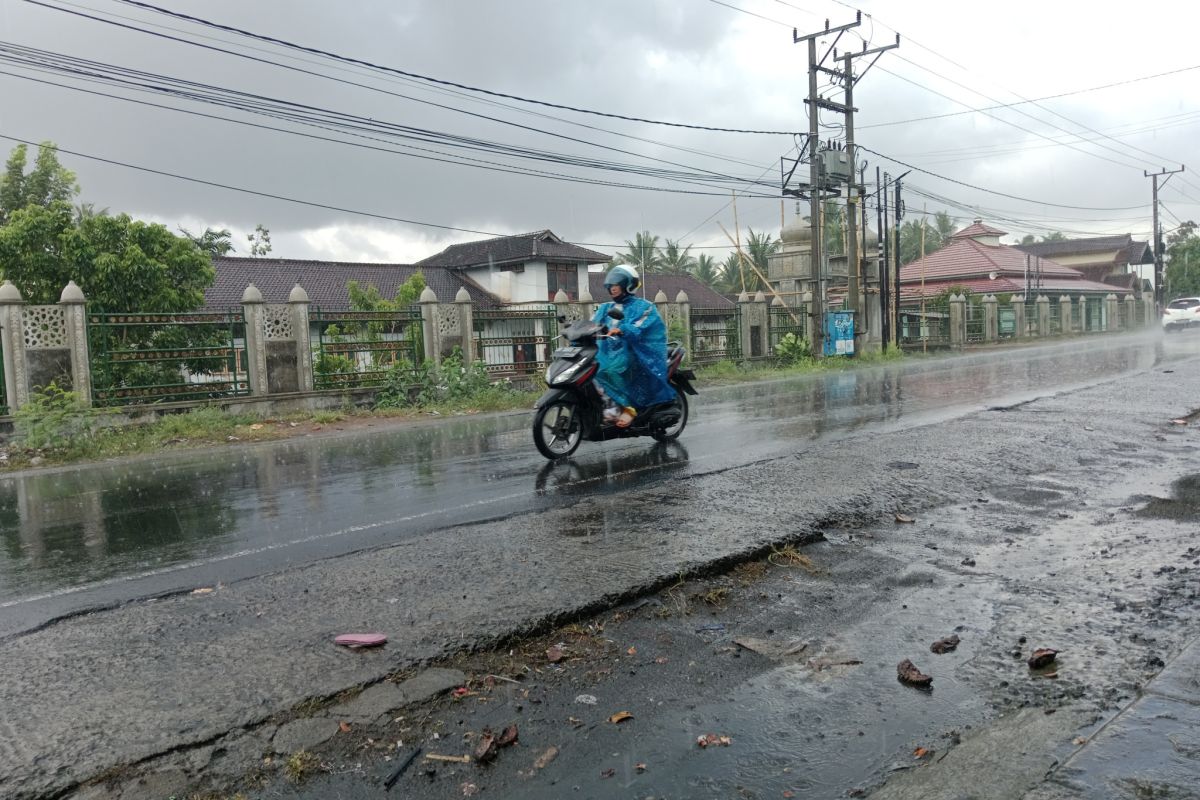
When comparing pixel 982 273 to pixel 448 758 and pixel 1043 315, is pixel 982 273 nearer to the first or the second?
pixel 1043 315

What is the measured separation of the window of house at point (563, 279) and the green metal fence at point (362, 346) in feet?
74.5

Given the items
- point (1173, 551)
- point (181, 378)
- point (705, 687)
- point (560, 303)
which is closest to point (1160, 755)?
point (705, 687)

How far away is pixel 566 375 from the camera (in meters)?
7.73

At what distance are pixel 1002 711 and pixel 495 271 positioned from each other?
129ft

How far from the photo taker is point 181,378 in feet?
44.7

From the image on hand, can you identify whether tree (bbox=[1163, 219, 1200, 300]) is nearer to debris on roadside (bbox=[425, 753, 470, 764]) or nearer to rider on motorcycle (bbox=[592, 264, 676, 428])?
rider on motorcycle (bbox=[592, 264, 676, 428])

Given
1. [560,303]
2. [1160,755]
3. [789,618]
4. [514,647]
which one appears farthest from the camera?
[560,303]

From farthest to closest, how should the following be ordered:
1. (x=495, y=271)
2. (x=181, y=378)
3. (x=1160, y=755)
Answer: (x=495, y=271) → (x=181, y=378) → (x=1160, y=755)

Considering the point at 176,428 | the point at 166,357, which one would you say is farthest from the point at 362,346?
the point at 176,428

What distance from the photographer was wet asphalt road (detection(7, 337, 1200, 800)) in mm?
2900

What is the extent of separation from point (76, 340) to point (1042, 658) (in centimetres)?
1331

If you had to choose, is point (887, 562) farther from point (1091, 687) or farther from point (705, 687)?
point (705, 687)

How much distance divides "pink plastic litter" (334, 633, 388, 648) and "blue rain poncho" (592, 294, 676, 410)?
4736mm

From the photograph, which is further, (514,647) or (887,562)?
(887,562)
